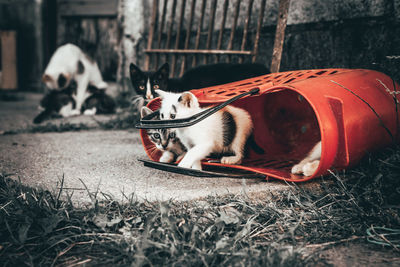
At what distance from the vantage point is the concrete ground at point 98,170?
58.3 inches

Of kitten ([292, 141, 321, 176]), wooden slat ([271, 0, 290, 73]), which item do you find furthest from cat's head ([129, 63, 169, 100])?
kitten ([292, 141, 321, 176])

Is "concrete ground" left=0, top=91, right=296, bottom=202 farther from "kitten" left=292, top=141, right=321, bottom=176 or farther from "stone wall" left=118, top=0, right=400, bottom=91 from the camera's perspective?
"stone wall" left=118, top=0, right=400, bottom=91

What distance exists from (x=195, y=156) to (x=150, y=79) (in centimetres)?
130

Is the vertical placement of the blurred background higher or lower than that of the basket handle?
higher

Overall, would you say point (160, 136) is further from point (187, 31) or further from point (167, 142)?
point (187, 31)

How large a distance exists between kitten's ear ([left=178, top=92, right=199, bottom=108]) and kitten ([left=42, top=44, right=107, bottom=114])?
2475mm

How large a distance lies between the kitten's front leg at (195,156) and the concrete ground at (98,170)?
0.23ft

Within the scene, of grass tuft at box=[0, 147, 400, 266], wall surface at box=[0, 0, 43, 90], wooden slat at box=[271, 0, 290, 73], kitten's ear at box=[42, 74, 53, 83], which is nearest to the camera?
grass tuft at box=[0, 147, 400, 266]

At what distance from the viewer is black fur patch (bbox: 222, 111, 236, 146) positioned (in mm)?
1881

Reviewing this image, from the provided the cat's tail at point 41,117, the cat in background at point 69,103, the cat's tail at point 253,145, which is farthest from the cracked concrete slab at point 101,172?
the cat in background at point 69,103

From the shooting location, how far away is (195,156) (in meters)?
1.73

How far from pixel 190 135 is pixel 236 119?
279 millimetres

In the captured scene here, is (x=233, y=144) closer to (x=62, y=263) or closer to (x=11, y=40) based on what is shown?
(x=62, y=263)

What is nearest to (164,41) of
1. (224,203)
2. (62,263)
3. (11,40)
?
(224,203)
